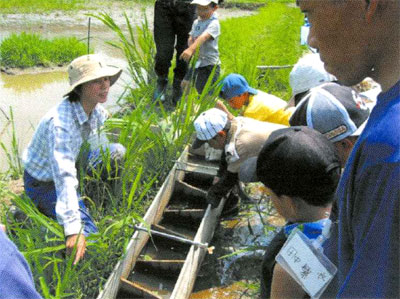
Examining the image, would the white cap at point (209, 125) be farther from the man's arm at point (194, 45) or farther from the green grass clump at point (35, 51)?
the green grass clump at point (35, 51)

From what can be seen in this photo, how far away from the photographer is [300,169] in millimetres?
1314

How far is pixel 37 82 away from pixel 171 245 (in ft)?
12.9

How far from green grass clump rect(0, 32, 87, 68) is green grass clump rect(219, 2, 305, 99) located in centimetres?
216

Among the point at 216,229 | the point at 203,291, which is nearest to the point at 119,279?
the point at 203,291

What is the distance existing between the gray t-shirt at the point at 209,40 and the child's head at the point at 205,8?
0.05 metres

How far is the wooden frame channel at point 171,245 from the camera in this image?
238 cm

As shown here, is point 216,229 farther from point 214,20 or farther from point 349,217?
point 349,217

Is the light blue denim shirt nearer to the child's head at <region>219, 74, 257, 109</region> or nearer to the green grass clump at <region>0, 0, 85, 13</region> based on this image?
the child's head at <region>219, 74, 257, 109</region>

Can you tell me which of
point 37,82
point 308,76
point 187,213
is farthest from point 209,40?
point 37,82

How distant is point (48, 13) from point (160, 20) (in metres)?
6.13

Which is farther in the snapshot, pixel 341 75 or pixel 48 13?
pixel 48 13

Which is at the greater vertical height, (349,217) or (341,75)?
(341,75)

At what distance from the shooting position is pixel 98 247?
2.27 m

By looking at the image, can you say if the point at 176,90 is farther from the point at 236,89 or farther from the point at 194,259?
the point at 194,259
